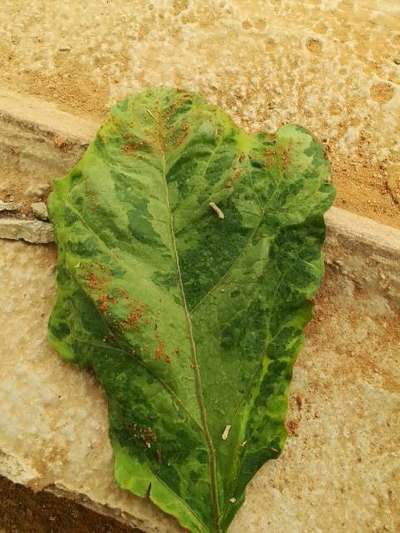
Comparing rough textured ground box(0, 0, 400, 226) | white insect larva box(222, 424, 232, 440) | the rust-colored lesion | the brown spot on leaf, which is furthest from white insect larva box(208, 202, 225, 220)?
the brown spot on leaf

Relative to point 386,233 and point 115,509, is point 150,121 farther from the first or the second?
point 115,509

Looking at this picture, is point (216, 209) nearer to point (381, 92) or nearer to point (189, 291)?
point (189, 291)

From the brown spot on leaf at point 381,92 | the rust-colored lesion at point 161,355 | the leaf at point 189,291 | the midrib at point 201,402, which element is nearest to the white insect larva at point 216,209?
the leaf at point 189,291

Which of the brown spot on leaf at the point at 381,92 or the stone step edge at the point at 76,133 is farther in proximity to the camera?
the brown spot on leaf at the point at 381,92

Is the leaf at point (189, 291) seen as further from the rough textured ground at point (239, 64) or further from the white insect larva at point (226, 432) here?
the rough textured ground at point (239, 64)

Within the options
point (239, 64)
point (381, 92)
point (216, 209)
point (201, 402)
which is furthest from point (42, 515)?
point (381, 92)

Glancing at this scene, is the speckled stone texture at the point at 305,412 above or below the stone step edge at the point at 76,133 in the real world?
below

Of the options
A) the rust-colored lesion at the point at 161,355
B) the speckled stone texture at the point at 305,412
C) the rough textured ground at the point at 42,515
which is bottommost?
the rough textured ground at the point at 42,515

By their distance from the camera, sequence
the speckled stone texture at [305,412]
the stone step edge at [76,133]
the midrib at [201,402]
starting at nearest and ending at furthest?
the midrib at [201,402] → the speckled stone texture at [305,412] → the stone step edge at [76,133]
